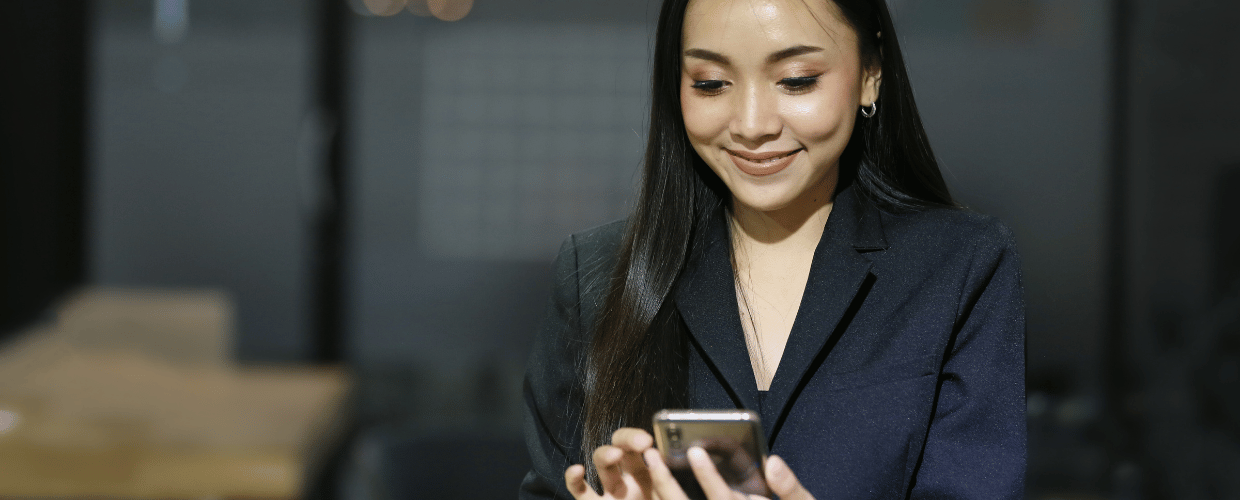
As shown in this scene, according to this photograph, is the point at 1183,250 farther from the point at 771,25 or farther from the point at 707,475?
the point at 707,475

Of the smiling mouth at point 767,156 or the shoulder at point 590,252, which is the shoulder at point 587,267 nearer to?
the shoulder at point 590,252

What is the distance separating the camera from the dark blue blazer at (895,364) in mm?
1131

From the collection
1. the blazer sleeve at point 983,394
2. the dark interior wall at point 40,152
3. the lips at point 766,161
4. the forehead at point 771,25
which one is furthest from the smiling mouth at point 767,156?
the dark interior wall at point 40,152

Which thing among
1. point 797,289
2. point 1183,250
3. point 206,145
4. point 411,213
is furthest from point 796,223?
point 206,145

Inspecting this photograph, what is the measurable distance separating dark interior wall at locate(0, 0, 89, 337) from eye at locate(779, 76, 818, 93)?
2654mm

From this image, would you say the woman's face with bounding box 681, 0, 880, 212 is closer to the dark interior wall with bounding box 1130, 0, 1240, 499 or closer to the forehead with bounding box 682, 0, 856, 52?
the forehead with bounding box 682, 0, 856, 52

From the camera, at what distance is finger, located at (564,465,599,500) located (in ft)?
3.42

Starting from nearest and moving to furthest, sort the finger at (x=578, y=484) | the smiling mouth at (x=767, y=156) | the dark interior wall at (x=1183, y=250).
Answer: the finger at (x=578, y=484) → the smiling mouth at (x=767, y=156) → the dark interior wall at (x=1183, y=250)

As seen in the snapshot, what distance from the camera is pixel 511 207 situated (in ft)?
10.2

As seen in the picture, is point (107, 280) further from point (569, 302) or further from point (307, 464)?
point (569, 302)

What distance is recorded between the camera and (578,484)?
1073 millimetres

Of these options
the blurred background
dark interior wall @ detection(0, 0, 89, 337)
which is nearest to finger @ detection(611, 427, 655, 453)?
the blurred background

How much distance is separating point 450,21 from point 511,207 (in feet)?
1.88

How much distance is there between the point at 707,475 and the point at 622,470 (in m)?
0.13
